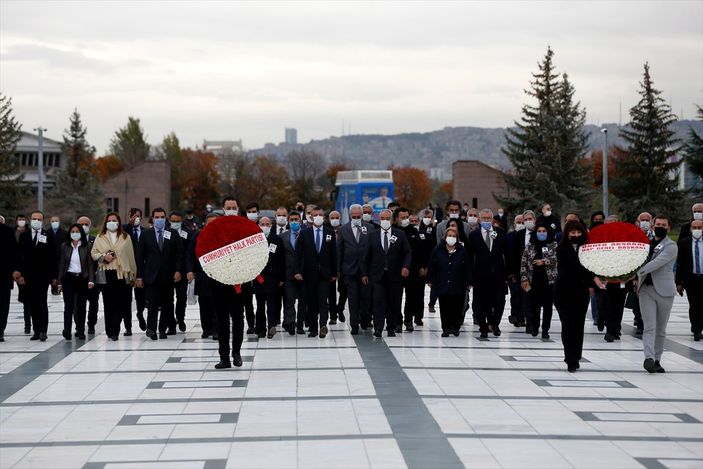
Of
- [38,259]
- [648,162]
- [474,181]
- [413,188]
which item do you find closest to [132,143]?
[413,188]

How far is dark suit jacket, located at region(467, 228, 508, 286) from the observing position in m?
18.3

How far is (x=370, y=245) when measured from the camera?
59.6ft

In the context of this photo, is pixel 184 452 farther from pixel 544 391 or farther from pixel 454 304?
pixel 454 304

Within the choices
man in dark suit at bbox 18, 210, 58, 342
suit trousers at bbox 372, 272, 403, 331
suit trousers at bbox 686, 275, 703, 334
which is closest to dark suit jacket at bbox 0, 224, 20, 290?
man in dark suit at bbox 18, 210, 58, 342

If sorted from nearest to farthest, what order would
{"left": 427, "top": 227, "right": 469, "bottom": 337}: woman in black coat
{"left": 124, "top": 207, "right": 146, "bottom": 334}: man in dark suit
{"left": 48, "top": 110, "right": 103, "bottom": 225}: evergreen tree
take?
{"left": 427, "top": 227, "right": 469, "bottom": 337}: woman in black coat
{"left": 124, "top": 207, "right": 146, "bottom": 334}: man in dark suit
{"left": 48, "top": 110, "right": 103, "bottom": 225}: evergreen tree

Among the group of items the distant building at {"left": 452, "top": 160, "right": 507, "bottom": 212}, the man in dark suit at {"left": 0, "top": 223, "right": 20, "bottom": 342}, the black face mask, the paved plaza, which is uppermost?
the distant building at {"left": 452, "top": 160, "right": 507, "bottom": 212}

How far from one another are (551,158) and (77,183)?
136 ft

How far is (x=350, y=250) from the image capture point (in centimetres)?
1833

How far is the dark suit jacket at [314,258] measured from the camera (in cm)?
1822

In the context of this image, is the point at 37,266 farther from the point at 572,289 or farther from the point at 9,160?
the point at 9,160

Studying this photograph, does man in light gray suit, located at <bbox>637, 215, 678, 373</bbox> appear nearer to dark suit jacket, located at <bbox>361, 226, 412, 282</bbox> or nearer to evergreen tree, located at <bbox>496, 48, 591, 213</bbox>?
dark suit jacket, located at <bbox>361, 226, 412, 282</bbox>

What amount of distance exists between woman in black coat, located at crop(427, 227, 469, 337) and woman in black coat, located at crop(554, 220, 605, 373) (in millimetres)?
3550

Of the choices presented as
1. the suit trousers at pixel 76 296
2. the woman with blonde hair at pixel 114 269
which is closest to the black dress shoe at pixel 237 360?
the woman with blonde hair at pixel 114 269

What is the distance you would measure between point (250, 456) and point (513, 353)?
740 cm
